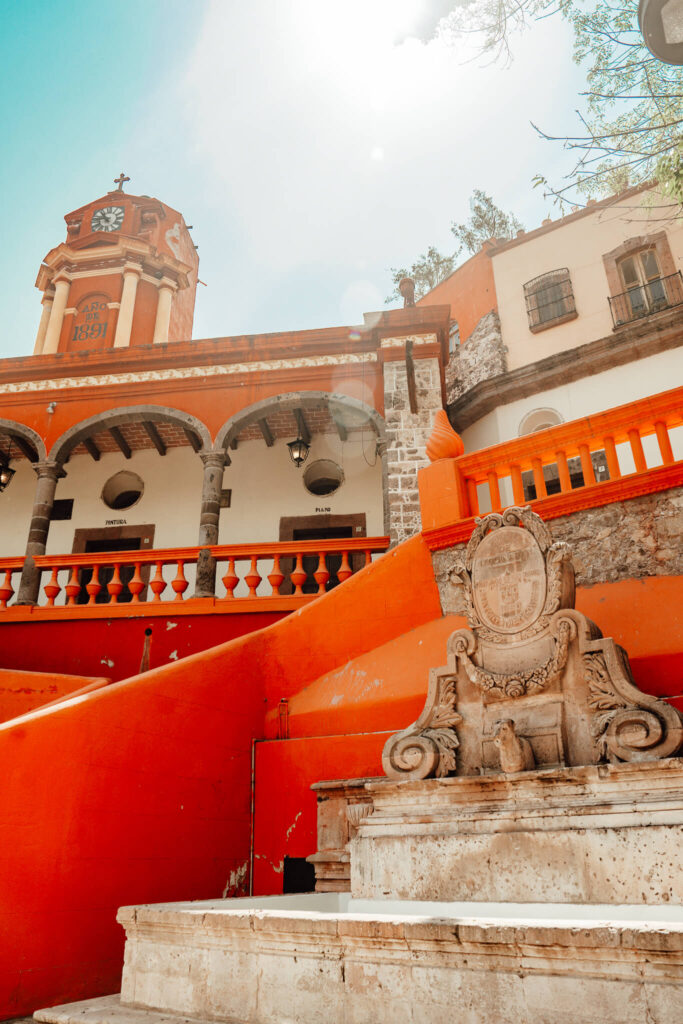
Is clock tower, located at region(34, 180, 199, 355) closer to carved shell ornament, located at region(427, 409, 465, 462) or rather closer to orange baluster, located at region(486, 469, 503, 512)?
carved shell ornament, located at region(427, 409, 465, 462)

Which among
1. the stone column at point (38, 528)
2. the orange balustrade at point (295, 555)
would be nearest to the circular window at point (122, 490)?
the stone column at point (38, 528)

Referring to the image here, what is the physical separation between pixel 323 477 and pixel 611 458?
736cm

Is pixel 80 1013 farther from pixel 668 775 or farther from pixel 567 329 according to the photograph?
pixel 567 329

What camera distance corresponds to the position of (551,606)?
4145 mm

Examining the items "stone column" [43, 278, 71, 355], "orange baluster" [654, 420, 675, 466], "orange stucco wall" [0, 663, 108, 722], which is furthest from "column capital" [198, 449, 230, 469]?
"stone column" [43, 278, 71, 355]

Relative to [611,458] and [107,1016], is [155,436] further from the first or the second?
[107,1016]

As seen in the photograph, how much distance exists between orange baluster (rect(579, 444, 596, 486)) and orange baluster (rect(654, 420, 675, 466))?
529 mm

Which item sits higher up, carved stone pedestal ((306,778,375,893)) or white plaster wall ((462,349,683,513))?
white plaster wall ((462,349,683,513))

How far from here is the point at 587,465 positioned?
226 inches

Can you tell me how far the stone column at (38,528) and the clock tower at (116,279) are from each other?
6.65 m

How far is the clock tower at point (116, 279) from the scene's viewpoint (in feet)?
55.7

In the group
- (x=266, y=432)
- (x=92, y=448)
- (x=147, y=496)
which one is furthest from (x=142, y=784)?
(x=92, y=448)

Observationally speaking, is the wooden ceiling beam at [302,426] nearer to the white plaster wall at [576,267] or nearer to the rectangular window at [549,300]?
the white plaster wall at [576,267]

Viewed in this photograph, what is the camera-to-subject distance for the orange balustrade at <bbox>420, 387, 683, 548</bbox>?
211 inches
